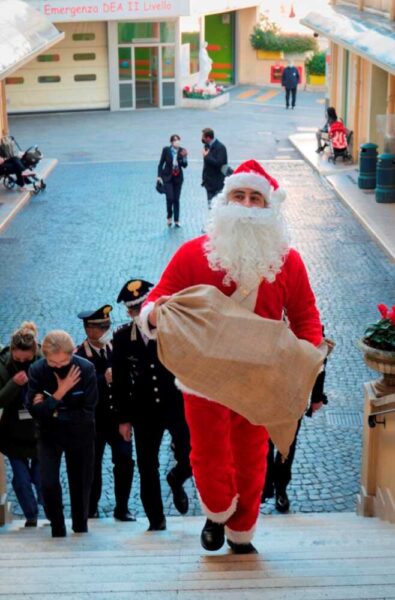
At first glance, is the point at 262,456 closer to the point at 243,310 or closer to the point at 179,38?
the point at 243,310

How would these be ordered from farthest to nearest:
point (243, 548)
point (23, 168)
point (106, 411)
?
1. point (23, 168)
2. point (106, 411)
3. point (243, 548)

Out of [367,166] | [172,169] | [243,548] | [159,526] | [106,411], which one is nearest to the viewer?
[243,548]

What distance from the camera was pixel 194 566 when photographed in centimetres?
486

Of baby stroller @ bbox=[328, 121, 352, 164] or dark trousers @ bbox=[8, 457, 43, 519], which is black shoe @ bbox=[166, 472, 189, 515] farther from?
baby stroller @ bbox=[328, 121, 352, 164]

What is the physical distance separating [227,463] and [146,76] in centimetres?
3185

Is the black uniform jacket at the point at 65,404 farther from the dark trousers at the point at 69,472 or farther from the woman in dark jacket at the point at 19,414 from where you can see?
the woman in dark jacket at the point at 19,414

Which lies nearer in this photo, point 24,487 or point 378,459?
point 24,487

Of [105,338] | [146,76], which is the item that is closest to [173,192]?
[105,338]

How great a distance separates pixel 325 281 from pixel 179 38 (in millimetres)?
23379

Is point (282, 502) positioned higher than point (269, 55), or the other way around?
point (269, 55)

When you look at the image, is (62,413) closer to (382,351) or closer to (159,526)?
(159,526)

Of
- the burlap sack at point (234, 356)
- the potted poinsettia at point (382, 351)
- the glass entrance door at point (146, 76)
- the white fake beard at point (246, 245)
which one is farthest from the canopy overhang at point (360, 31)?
the burlap sack at point (234, 356)

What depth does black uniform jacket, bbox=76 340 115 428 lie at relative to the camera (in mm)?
6613

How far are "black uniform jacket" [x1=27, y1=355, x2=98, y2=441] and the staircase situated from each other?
66 cm
